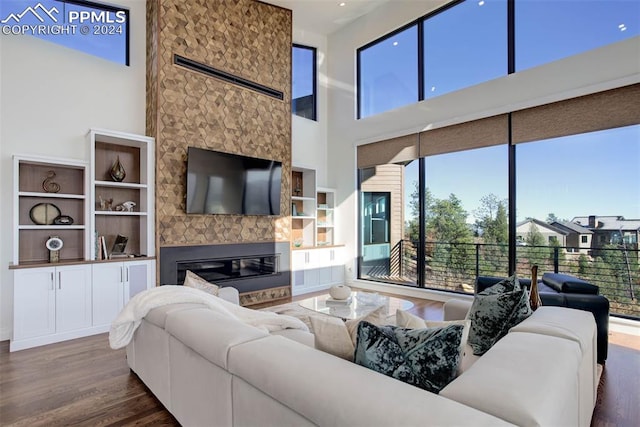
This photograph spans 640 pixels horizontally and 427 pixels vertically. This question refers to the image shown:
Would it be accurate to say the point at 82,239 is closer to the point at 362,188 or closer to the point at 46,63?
A: the point at 46,63

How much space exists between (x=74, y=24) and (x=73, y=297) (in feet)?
10.7

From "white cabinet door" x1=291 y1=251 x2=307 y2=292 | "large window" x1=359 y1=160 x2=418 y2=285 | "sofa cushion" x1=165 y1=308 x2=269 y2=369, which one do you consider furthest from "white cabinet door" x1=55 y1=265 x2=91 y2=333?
"large window" x1=359 y1=160 x2=418 y2=285

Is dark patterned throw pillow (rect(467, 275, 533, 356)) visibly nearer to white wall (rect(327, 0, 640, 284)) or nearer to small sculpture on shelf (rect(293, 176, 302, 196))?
white wall (rect(327, 0, 640, 284))

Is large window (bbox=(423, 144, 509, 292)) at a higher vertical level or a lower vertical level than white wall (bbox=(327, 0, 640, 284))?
lower

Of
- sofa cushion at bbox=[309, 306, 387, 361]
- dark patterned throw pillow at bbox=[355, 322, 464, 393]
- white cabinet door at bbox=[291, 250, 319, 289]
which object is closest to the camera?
dark patterned throw pillow at bbox=[355, 322, 464, 393]

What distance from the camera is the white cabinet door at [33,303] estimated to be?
326 cm

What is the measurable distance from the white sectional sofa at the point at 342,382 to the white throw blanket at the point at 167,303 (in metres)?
0.19

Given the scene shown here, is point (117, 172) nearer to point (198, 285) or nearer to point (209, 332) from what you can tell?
point (198, 285)

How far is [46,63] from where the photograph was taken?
383 centimetres

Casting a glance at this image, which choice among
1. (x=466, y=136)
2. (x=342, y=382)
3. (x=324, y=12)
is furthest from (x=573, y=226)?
(x=324, y=12)

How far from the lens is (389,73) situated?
6.10m

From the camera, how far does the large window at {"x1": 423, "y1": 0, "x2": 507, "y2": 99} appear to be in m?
4.74

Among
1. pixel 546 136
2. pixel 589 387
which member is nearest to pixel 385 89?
pixel 546 136

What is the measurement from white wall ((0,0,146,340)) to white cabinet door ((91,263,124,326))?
0.86 metres
